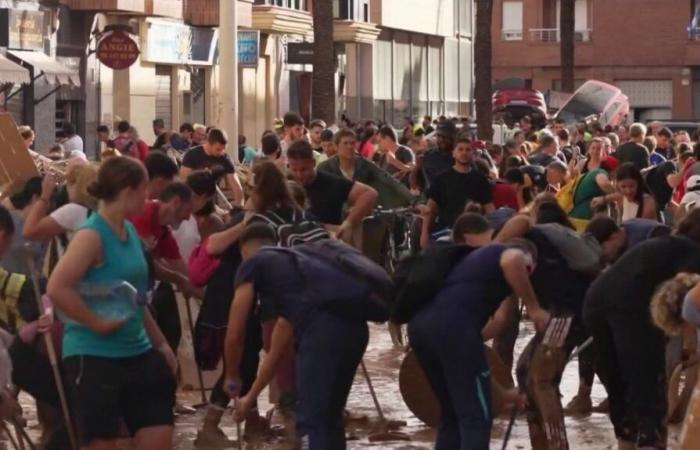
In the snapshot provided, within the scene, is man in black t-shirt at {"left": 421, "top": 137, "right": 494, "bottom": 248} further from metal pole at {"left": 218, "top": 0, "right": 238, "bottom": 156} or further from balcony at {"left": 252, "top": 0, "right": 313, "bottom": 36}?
balcony at {"left": 252, "top": 0, "right": 313, "bottom": 36}

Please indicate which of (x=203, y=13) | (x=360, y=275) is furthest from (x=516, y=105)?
(x=360, y=275)

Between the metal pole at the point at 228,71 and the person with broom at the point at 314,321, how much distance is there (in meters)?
17.5

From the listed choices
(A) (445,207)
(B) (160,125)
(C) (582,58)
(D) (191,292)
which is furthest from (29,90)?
(C) (582,58)

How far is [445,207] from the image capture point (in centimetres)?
1617

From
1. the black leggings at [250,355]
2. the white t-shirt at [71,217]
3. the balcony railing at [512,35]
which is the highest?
the balcony railing at [512,35]

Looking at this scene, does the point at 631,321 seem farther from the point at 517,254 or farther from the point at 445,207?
the point at 445,207

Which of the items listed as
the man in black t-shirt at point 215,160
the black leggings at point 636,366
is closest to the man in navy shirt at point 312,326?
the black leggings at point 636,366

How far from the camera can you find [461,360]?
9.38 metres

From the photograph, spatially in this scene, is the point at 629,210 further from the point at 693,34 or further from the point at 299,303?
the point at 693,34

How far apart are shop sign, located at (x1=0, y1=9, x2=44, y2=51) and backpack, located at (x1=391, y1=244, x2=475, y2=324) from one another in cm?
2415

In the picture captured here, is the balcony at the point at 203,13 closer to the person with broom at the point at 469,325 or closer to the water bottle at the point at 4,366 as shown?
the person with broom at the point at 469,325

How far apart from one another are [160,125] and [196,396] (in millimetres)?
17323

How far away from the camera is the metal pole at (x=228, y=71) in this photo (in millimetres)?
26844

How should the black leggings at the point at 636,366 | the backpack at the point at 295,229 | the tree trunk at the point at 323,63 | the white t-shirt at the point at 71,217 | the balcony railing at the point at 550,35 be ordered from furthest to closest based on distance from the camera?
1. the balcony railing at the point at 550,35
2. the tree trunk at the point at 323,63
3. the backpack at the point at 295,229
4. the white t-shirt at the point at 71,217
5. the black leggings at the point at 636,366
